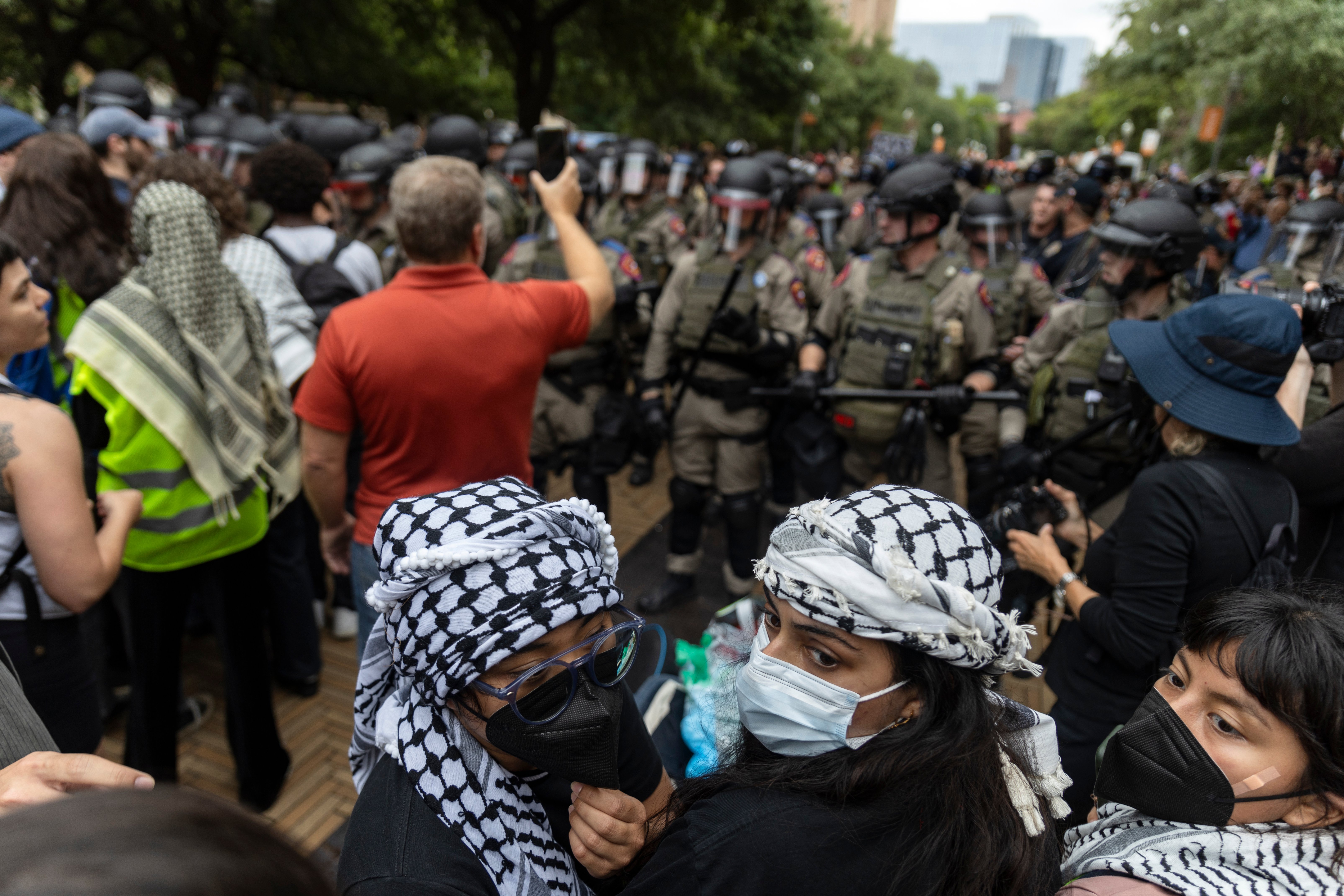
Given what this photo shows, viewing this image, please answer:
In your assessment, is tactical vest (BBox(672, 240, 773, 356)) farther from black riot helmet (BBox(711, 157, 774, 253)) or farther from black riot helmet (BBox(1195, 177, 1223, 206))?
black riot helmet (BBox(1195, 177, 1223, 206))

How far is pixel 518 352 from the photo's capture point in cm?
244

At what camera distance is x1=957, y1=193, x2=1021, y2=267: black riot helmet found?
5570 mm

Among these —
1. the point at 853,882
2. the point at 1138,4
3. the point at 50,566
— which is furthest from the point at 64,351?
the point at 1138,4

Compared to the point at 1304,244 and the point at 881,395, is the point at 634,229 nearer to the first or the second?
the point at 881,395

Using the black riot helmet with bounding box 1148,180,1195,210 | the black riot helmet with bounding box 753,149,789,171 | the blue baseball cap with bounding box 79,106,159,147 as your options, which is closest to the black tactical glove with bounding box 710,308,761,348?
the black riot helmet with bounding box 1148,180,1195,210

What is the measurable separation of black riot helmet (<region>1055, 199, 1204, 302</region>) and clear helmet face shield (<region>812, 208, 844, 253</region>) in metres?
4.03

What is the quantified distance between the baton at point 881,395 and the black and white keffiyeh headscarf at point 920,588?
2391 millimetres

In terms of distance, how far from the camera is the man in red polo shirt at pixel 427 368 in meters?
2.27

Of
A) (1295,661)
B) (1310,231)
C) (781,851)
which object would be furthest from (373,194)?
(1310,231)

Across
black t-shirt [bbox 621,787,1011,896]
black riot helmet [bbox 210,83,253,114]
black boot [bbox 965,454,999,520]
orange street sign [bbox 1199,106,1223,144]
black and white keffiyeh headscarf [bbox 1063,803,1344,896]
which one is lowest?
black boot [bbox 965,454,999,520]

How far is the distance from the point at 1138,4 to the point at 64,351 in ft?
99.7

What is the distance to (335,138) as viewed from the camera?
17.7ft

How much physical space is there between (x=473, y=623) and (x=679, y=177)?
22.5ft

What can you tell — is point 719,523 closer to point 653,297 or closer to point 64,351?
point 653,297
